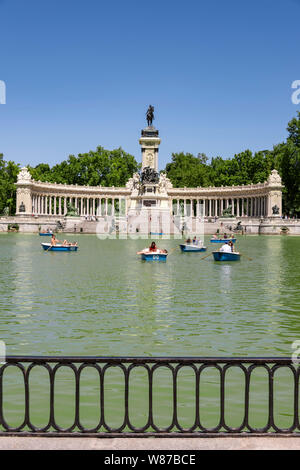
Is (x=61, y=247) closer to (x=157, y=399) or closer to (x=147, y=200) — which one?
(x=157, y=399)

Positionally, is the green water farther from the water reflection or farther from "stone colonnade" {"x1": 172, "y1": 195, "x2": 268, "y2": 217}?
"stone colonnade" {"x1": 172, "y1": 195, "x2": 268, "y2": 217}

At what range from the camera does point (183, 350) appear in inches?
466

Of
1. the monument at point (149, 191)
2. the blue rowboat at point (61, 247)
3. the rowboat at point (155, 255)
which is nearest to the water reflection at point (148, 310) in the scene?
the rowboat at point (155, 255)

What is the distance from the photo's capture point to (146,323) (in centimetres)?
1484

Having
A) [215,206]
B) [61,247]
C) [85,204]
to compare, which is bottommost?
[61,247]

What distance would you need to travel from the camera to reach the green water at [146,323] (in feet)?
29.8

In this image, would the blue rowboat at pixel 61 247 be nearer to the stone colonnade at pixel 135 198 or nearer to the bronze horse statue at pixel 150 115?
the stone colonnade at pixel 135 198

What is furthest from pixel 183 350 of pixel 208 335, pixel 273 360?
pixel 273 360

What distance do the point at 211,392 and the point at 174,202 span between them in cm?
12002

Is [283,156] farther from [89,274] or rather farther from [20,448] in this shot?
[20,448]

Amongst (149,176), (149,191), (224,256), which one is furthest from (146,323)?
(149,176)

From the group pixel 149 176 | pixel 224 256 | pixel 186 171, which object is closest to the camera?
pixel 224 256

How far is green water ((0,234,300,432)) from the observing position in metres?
9.07

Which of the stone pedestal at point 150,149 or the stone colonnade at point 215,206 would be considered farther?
the stone colonnade at point 215,206
